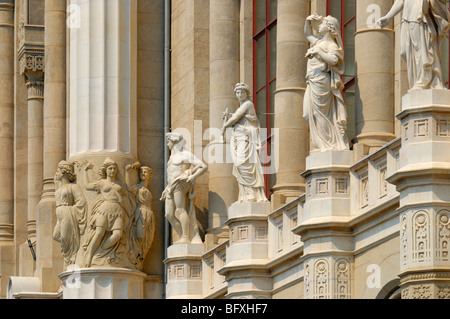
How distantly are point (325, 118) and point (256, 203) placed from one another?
4.56 m

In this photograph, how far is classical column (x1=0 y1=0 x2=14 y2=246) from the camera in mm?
55875

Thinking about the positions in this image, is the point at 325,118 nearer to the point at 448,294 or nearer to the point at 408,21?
the point at 408,21

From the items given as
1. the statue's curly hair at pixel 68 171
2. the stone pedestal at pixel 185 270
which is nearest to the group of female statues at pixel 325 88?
the stone pedestal at pixel 185 270

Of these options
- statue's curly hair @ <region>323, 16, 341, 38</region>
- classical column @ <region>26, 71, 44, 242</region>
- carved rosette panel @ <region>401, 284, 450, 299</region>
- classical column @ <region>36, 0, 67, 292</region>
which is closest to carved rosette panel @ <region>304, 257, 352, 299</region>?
carved rosette panel @ <region>401, 284, 450, 299</region>

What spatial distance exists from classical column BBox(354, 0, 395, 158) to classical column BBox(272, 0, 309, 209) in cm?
Result: 392

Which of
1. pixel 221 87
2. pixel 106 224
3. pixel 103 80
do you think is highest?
pixel 103 80

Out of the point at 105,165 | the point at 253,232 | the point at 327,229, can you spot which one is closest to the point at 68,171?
the point at 105,165

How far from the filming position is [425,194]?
28.9 meters

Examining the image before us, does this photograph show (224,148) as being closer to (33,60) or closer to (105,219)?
(105,219)

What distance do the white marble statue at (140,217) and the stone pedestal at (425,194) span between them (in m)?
14.4

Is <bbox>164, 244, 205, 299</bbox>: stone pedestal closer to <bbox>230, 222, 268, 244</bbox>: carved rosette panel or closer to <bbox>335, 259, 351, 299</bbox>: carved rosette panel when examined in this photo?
<bbox>230, 222, 268, 244</bbox>: carved rosette panel

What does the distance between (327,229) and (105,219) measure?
35.0ft

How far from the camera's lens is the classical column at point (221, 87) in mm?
41969

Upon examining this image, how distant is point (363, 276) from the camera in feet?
106
